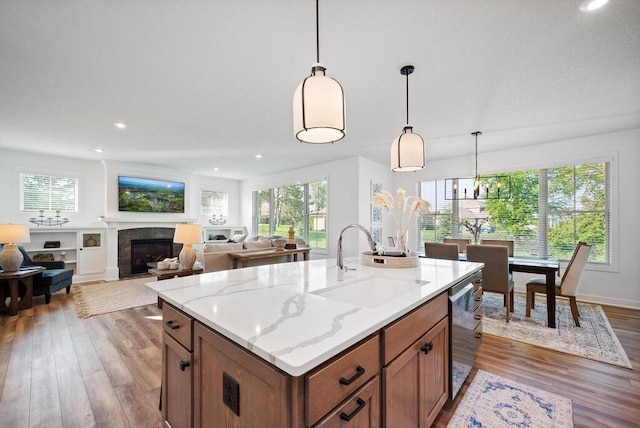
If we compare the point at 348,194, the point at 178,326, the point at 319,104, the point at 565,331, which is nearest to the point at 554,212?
the point at 565,331

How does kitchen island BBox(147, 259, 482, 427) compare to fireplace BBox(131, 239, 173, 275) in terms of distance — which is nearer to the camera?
kitchen island BBox(147, 259, 482, 427)

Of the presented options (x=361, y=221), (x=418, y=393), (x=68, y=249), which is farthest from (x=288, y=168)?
(x=418, y=393)

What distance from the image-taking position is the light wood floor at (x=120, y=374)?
1759 millimetres

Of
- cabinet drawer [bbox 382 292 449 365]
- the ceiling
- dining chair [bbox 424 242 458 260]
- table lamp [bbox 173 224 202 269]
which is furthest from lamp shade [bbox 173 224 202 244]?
cabinet drawer [bbox 382 292 449 365]

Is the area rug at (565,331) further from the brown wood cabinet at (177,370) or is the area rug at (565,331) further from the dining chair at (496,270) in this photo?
the brown wood cabinet at (177,370)

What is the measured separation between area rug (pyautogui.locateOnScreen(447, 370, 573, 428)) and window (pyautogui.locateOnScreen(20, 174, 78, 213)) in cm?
754

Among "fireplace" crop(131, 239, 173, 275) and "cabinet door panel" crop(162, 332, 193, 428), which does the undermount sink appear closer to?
"cabinet door panel" crop(162, 332, 193, 428)

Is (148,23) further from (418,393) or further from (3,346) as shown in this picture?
(3,346)

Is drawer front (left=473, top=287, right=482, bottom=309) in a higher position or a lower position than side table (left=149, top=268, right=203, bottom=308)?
higher

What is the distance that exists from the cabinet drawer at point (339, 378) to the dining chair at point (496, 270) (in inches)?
114

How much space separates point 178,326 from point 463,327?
178cm

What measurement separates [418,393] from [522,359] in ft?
5.86

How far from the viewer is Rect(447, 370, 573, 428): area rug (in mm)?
1694

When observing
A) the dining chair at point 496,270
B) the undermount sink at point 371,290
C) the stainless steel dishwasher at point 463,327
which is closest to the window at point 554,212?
the dining chair at point 496,270
